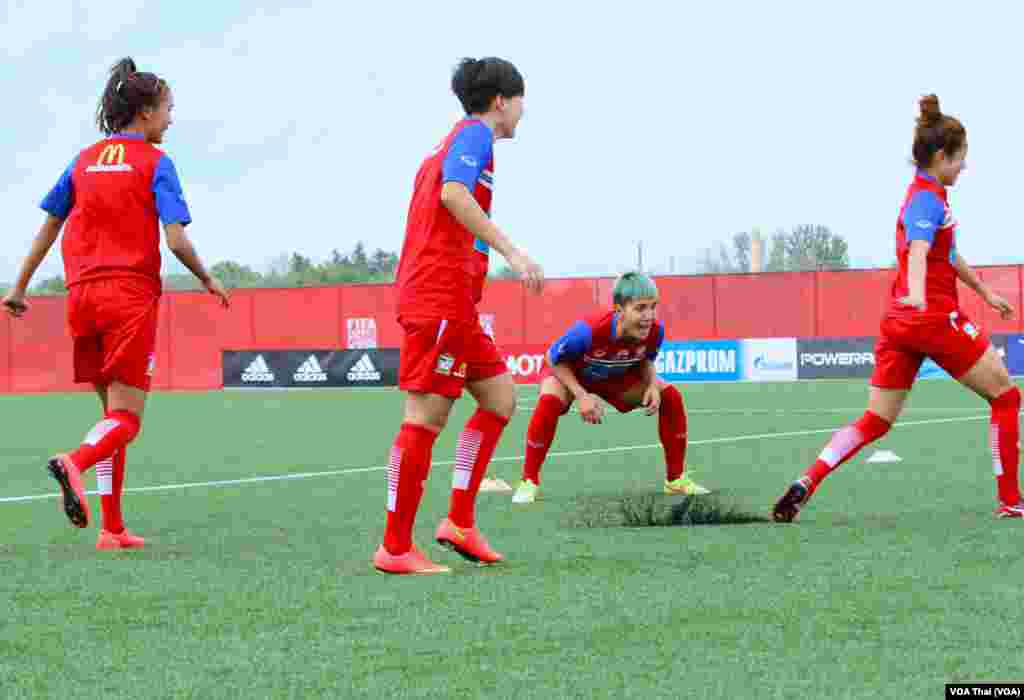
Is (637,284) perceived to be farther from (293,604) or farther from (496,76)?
(293,604)

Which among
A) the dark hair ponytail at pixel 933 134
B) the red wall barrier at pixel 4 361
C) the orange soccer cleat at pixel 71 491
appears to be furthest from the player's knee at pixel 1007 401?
the red wall barrier at pixel 4 361

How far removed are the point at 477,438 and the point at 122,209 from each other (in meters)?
1.83

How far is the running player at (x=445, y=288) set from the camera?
5.77 m

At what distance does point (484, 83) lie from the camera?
5.95 meters

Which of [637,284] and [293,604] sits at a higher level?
[637,284]

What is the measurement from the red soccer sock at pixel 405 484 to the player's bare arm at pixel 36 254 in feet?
6.99

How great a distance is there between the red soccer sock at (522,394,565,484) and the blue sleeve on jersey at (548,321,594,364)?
0.38 meters

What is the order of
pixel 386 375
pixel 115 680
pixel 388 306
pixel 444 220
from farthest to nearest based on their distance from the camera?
pixel 388 306 → pixel 386 375 → pixel 444 220 → pixel 115 680

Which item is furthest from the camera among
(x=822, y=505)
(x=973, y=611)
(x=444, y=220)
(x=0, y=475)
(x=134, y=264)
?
(x=0, y=475)

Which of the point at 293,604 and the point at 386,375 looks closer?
the point at 293,604

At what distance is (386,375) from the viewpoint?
127 ft

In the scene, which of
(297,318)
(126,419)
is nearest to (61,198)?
(126,419)

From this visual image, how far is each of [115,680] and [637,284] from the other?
485cm

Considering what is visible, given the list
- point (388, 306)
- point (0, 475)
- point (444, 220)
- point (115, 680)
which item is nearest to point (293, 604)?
point (115, 680)
